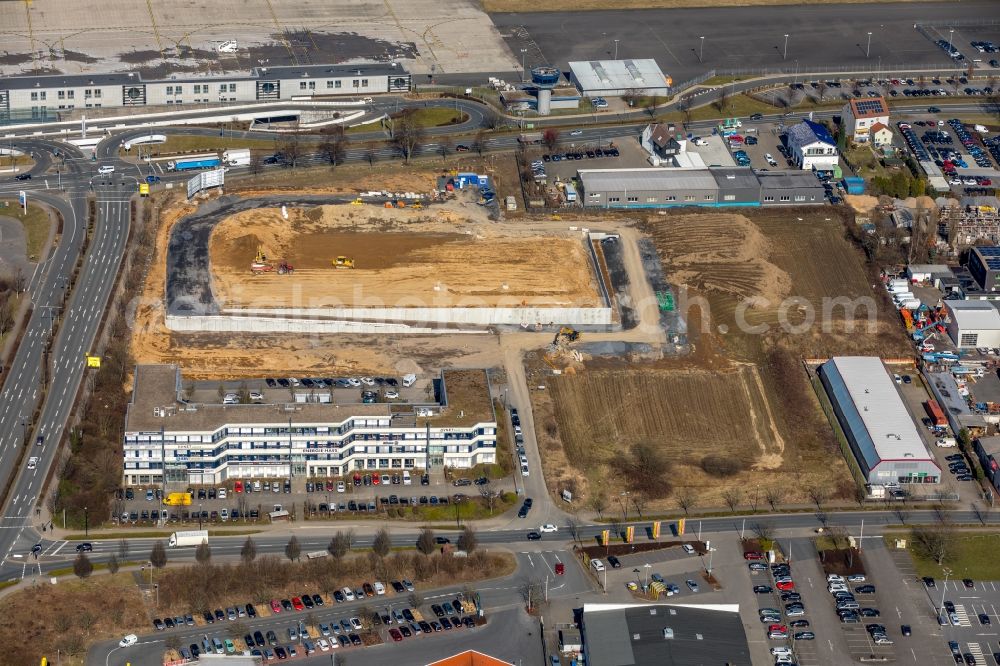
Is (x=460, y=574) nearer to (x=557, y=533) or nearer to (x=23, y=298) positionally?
(x=557, y=533)

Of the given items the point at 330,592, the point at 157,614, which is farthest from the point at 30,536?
the point at 330,592

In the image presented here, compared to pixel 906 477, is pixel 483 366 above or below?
above

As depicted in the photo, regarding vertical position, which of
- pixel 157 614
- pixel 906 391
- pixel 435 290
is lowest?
pixel 157 614

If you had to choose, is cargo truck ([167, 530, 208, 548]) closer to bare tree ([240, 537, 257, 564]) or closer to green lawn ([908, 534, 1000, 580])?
bare tree ([240, 537, 257, 564])

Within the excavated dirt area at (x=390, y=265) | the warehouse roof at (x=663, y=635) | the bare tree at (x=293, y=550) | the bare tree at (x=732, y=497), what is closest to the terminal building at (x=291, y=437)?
the bare tree at (x=293, y=550)

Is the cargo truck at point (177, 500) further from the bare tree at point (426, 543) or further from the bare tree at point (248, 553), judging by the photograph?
the bare tree at point (426, 543)

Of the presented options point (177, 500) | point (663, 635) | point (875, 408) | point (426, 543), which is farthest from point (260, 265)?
point (663, 635)

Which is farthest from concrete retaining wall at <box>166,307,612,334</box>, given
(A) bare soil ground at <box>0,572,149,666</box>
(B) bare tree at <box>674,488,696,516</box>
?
(A) bare soil ground at <box>0,572,149,666</box>
